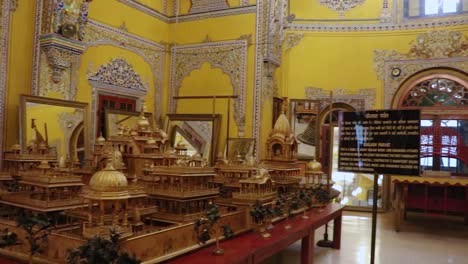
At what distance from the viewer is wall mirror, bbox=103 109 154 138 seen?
7.16 metres

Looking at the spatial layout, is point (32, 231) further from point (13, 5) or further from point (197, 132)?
point (197, 132)

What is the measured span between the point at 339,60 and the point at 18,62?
6.88 meters

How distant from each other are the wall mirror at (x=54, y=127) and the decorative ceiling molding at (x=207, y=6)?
3.42 meters

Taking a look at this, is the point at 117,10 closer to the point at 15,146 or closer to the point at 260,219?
the point at 15,146

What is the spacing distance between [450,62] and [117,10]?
6994mm

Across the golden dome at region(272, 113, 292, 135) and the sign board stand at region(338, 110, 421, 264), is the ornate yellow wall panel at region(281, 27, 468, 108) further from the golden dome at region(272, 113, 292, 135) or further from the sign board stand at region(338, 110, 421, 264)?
the sign board stand at region(338, 110, 421, 264)

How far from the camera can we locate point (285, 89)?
9969 millimetres

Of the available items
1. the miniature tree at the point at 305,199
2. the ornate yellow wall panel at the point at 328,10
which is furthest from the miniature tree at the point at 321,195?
the ornate yellow wall panel at the point at 328,10

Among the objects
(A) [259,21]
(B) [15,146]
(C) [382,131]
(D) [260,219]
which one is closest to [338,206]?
(D) [260,219]

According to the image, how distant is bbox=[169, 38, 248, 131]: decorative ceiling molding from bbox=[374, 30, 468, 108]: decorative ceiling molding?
11.5ft

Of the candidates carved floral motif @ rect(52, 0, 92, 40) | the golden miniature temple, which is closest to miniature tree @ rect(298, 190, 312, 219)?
the golden miniature temple

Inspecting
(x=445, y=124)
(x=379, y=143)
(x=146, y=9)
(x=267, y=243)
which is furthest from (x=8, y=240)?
(x=445, y=124)

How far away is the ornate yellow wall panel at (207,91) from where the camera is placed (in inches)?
318

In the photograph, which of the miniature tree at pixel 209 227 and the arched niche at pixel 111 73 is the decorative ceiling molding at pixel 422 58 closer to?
the arched niche at pixel 111 73
